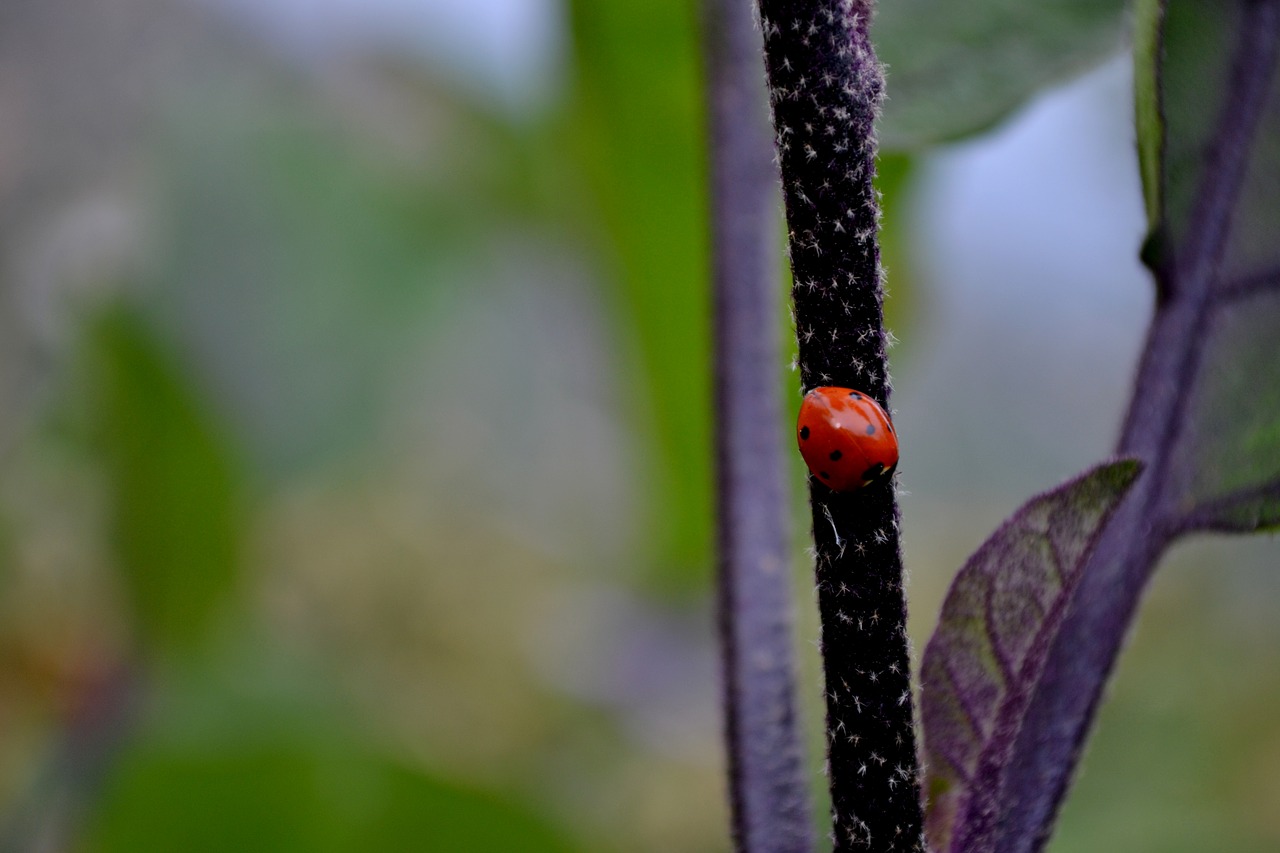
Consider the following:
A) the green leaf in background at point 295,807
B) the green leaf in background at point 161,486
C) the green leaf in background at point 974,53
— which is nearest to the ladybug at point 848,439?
the green leaf in background at point 974,53

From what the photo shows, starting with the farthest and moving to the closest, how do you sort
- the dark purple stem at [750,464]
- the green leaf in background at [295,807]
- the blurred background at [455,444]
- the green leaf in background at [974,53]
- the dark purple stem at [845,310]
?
the blurred background at [455,444]
the green leaf in background at [295,807]
the green leaf in background at [974,53]
the dark purple stem at [750,464]
the dark purple stem at [845,310]

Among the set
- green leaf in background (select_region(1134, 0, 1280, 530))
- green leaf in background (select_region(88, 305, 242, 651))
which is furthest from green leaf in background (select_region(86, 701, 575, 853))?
green leaf in background (select_region(1134, 0, 1280, 530))

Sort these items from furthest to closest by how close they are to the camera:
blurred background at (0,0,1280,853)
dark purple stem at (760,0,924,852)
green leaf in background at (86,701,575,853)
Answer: blurred background at (0,0,1280,853) → green leaf in background at (86,701,575,853) → dark purple stem at (760,0,924,852)

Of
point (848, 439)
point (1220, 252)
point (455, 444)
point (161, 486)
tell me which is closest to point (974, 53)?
point (1220, 252)

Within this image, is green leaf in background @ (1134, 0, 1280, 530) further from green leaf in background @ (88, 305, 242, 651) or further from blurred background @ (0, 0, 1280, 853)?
green leaf in background @ (88, 305, 242, 651)

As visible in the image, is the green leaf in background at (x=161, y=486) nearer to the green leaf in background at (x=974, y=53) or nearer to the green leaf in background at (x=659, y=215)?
the green leaf in background at (x=659, y=215)

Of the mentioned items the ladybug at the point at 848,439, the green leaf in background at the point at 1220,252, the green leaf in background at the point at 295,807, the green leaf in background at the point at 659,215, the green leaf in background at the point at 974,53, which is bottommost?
the green leaf in background at the point at 295,807

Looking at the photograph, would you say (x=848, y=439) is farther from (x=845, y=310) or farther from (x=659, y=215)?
(x=659, y=215)
